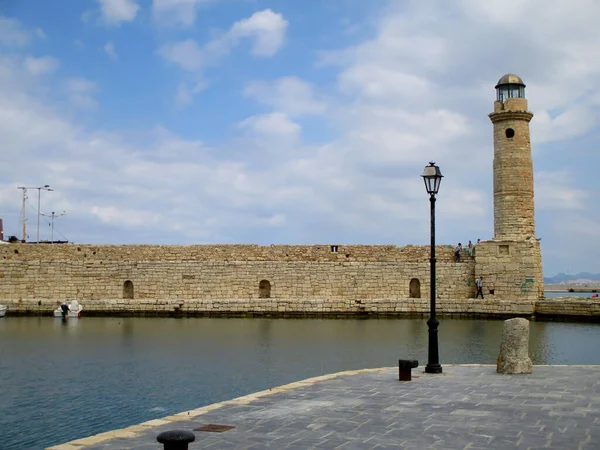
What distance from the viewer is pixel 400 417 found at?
728cm

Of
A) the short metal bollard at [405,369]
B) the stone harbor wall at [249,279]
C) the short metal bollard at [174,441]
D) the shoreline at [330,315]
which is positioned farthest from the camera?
the stone harbor wall at [249,279]

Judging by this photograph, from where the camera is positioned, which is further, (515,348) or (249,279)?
(249,279)

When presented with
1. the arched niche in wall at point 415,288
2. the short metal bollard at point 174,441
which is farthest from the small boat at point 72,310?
the short metal bollard at point 174,441

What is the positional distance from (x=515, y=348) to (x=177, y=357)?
27.9ft

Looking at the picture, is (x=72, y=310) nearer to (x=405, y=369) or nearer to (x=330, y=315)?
(x=330, y=315)

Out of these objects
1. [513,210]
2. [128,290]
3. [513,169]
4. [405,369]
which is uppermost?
[513,169]

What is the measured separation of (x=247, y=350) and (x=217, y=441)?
1132 centimetres

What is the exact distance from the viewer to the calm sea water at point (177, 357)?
10680mm

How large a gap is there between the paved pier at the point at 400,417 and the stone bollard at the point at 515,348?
0.50 metres

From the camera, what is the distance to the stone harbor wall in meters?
28.0

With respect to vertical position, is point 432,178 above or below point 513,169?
below

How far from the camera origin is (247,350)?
691 inches

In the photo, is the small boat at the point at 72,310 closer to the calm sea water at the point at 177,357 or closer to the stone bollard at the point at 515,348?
the calm sea water at the point at 177,357

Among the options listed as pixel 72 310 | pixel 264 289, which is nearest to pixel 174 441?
pixel 72 310
